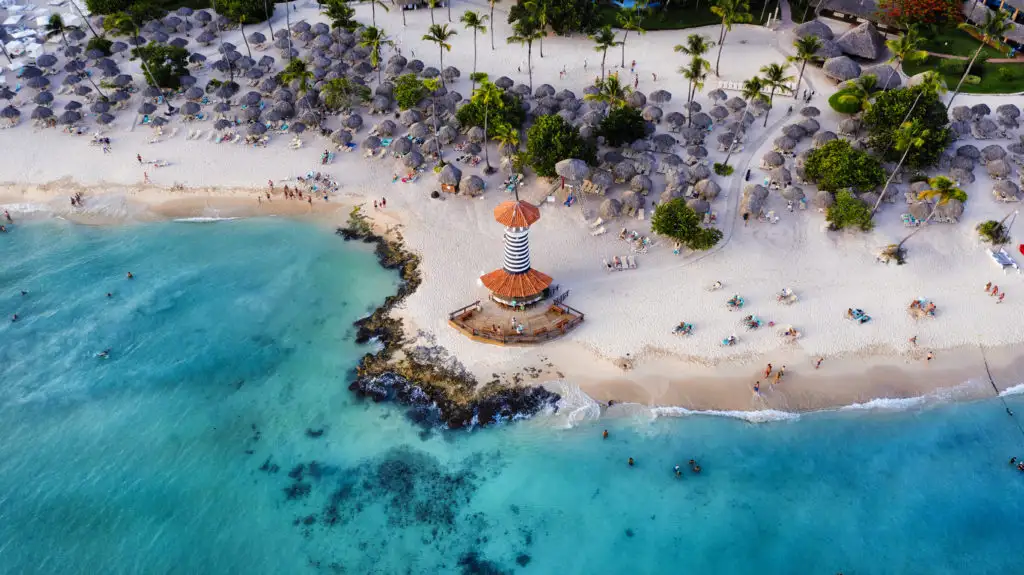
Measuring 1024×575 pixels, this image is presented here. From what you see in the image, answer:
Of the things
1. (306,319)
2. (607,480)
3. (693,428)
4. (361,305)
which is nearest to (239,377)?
(306,319)

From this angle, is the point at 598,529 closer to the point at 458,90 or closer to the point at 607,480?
the point at 607,480

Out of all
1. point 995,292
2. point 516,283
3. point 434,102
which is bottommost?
point 995,292

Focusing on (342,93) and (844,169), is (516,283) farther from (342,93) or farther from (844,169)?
(342,93)

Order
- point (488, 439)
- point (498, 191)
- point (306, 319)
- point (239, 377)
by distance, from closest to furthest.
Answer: point (488, 439) < point (239, 377) < point (306, 319) < point (498, 191)

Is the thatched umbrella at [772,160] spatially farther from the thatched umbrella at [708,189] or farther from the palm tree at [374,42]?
the palm tree at [374,42]

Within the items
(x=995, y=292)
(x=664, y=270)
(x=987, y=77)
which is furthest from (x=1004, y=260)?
(x=987, y=77)

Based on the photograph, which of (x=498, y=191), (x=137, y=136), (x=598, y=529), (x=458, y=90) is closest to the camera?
(x=598, y=529)

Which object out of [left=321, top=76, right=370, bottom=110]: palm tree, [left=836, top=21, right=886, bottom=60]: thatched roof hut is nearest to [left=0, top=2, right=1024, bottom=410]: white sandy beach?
[left=321, top=76, right=370, bottom=110]: palm tree
